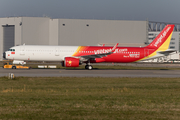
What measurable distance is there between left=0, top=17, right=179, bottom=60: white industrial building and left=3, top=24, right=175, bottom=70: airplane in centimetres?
4617

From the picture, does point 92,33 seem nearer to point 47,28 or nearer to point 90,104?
point 47,28

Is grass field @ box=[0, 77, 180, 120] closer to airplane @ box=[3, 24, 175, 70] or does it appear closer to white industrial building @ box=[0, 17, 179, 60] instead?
airplane @ box=[3, 24, 175, 70]

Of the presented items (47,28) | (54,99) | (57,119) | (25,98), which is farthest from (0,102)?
(47,28)

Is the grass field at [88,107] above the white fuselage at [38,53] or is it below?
below

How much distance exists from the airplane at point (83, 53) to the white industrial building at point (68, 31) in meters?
A: 46.2

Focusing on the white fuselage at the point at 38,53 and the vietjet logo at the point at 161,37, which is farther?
the vietjet logo at the point at 161,37

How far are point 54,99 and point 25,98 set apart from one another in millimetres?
1637

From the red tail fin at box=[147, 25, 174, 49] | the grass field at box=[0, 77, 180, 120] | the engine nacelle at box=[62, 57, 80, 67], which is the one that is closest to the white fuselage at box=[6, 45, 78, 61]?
the engine nacelle at box=[62, 57, 80, 67]

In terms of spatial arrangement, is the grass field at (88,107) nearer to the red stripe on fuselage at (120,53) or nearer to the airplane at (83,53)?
the airplane at (83,53)

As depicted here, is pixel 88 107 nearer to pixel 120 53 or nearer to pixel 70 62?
pixel 70 62

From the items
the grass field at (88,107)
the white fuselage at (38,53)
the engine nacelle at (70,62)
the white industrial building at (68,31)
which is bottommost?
the grass field at (88,107)

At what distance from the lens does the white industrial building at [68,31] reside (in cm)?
8881

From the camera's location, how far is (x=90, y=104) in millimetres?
13320

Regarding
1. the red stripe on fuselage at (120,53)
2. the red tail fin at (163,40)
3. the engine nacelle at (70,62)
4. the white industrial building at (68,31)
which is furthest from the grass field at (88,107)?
the white industrial building at (68,31)
